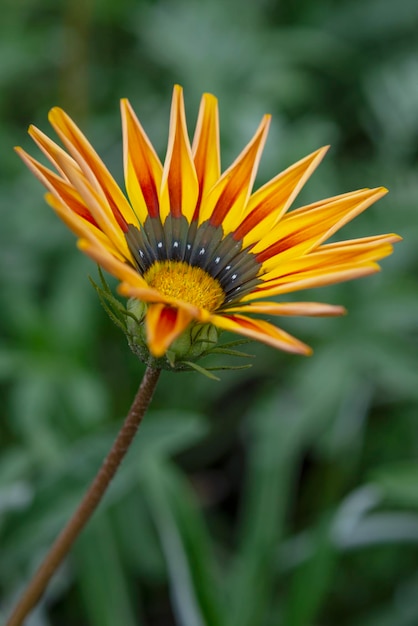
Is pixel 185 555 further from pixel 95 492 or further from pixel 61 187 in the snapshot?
pixel 61 187

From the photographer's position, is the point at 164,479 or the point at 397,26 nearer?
the point at 164,479

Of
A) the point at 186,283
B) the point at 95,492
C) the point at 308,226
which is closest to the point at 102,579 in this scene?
the point at 95,492

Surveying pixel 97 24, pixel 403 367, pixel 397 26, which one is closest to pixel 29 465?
pixel 403 367

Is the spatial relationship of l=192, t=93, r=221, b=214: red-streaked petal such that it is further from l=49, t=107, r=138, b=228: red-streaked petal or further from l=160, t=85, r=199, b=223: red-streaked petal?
l=49, t=107, r=138, b=228: red-streaked petal

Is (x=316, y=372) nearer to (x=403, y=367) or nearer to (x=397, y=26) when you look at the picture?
(x=403, y=367)

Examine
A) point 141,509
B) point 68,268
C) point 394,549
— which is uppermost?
point 68,268

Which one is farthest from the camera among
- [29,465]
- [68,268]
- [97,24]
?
[97,24]
